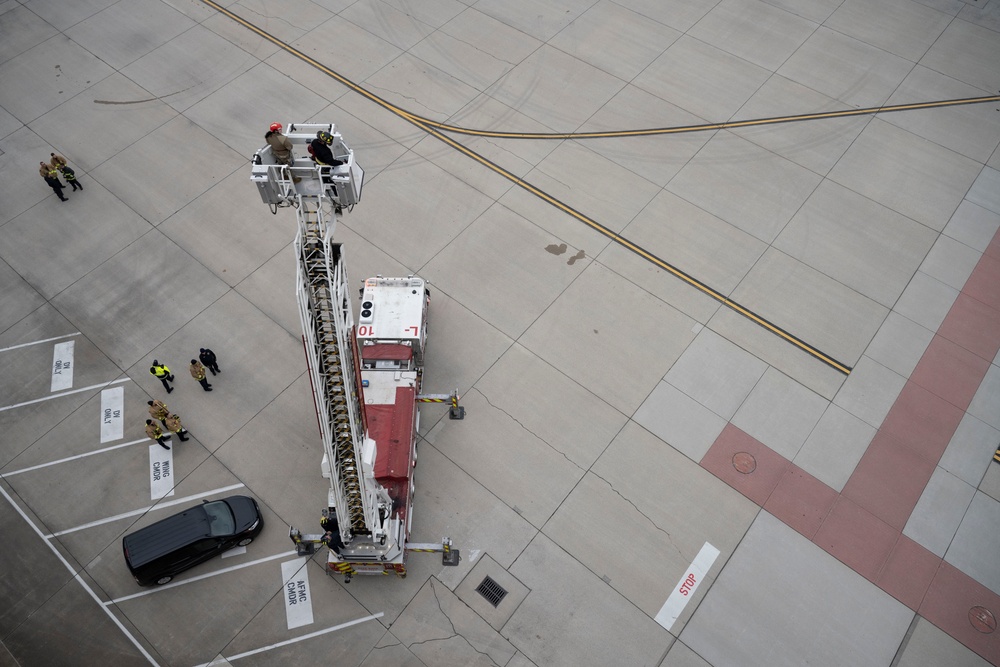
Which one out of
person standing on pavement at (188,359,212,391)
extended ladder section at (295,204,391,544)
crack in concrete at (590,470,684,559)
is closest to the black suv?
extended ladder section at (295,204,391,544)

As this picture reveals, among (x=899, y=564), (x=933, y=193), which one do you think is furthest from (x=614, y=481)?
(x=933, y=193)

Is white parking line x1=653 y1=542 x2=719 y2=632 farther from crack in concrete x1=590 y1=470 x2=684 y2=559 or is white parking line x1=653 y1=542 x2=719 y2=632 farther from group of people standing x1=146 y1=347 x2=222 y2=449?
group of people standing x1=146 y1=347 x2=222 y2=449

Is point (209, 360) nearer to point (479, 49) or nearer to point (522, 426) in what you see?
point (522, 426)

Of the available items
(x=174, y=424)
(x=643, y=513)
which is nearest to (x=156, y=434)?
(x=174, y=424)

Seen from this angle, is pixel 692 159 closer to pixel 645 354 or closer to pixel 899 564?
pixel 645 354

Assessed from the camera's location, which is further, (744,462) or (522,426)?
(522,426)
